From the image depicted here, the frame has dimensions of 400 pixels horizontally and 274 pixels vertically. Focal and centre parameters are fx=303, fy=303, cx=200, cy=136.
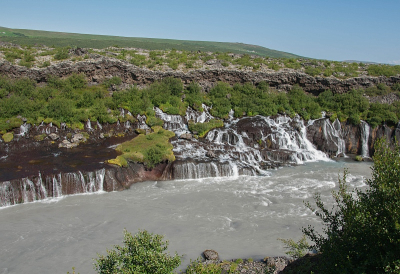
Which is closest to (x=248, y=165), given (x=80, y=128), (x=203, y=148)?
(x=203, y=148)

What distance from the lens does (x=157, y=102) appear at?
32625 mm

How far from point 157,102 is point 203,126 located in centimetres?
651

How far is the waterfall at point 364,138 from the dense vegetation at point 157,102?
0.66 meters

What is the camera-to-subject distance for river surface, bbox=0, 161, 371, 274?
45.4ft

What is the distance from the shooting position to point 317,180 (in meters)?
23.0

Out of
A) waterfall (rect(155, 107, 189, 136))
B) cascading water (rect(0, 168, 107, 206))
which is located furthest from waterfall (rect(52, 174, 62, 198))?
waterfall (rect(155, 107, 189, 136))

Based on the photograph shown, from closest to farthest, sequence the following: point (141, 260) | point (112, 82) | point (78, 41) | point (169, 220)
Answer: point (141, 260) < point (169, 220) < point (112, 82) < point (78, 41)

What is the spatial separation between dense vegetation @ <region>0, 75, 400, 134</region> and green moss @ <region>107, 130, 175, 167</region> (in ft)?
14.6

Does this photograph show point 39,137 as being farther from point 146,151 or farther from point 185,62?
point 185,62

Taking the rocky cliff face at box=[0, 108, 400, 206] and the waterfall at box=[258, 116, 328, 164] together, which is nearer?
the rocky cliff face at box=[0, 108, 400, 206]

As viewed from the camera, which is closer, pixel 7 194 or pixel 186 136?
pixel 7 194

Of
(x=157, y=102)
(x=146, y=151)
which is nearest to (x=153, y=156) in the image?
(x=146, y=151)

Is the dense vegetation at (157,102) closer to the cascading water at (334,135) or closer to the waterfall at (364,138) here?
the waterfall at (364,138)

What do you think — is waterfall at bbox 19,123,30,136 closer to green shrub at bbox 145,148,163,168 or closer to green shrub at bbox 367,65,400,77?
green shrub at bbox 145,148,163,168
